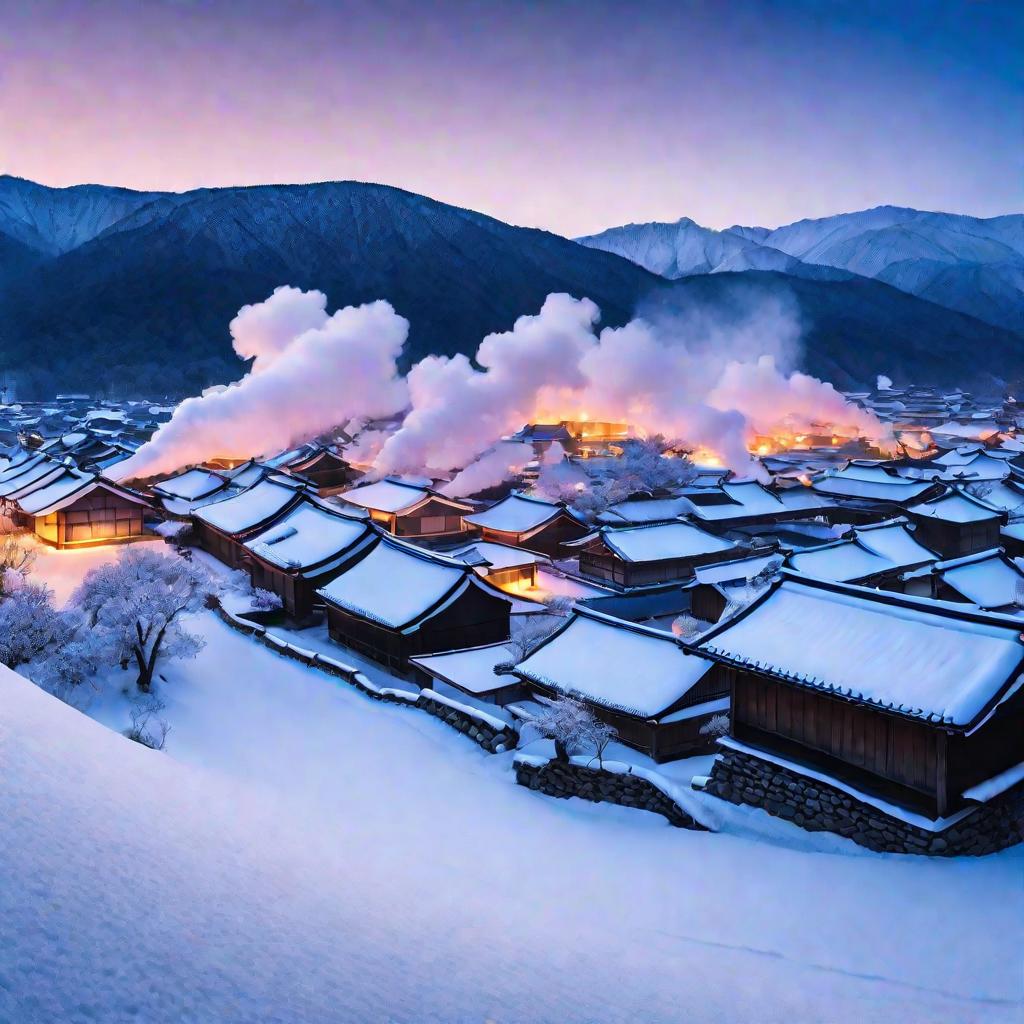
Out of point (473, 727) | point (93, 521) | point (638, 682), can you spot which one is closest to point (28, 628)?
point (473, 727)

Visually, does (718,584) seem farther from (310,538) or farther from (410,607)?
(310,538)

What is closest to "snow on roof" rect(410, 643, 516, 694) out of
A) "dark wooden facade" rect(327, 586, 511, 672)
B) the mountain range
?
"dark wooden facade" rect(327, 586, 511, 672)

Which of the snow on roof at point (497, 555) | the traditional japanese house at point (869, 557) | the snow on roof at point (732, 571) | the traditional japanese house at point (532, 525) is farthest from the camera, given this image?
the traditional japanese house at point (532, 525)

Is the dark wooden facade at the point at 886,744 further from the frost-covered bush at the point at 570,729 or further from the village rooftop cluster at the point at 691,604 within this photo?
the frost-covered bush at the point at 570,729

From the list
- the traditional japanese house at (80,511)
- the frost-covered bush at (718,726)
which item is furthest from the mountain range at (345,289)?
the frost-covered bush at (718,726)

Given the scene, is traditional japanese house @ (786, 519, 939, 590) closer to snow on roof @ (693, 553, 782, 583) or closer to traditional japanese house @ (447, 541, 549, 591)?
snow on roof @ (693, 553, 782, 583)
